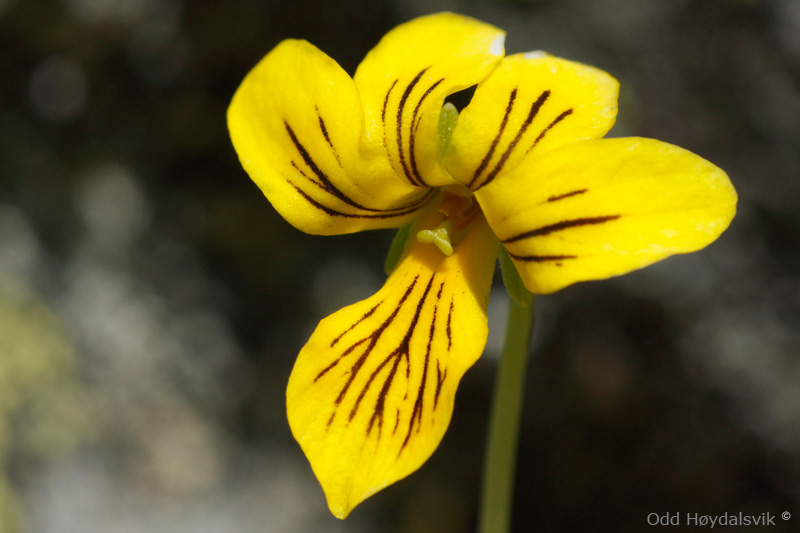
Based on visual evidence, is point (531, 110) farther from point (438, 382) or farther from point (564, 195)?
point (438, 382)

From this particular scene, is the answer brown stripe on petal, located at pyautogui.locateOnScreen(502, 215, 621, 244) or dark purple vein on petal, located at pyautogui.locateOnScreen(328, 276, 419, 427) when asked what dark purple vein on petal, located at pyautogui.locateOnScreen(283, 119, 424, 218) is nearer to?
dark purple vein on petal, located at pyautogui.locateOnScreen(328, 276, 419, 427)

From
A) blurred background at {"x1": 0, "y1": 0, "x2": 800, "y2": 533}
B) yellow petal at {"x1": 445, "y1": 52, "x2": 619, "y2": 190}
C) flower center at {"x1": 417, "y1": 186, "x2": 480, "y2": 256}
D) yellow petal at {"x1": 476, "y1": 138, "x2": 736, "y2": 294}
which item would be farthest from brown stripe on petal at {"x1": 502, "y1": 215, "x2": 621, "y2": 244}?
blurred background at {"x1": 0, "y1": 0, "x2": 800, "y2": 533}

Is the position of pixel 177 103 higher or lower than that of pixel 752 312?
higher

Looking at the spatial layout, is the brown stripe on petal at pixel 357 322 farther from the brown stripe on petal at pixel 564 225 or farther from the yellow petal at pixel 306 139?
the brown stripe on petal at pixel 564 225

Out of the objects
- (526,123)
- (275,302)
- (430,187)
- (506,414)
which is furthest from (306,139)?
(275,302)

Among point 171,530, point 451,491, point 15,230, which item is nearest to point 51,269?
point 15,230

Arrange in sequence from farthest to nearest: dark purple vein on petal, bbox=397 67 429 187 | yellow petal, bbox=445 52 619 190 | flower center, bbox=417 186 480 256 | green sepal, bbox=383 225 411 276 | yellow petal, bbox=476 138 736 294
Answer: green sepal, bbox=383 225 411 276, flower center, bbox=417 186 480 256, dark purple vein on petal, bbox=397 67 429 187, yellow petal, bbox=445 52 619 190, yellow petal, bbox=476 138 736 294

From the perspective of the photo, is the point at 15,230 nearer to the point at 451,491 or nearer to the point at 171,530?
the point at 171,530
